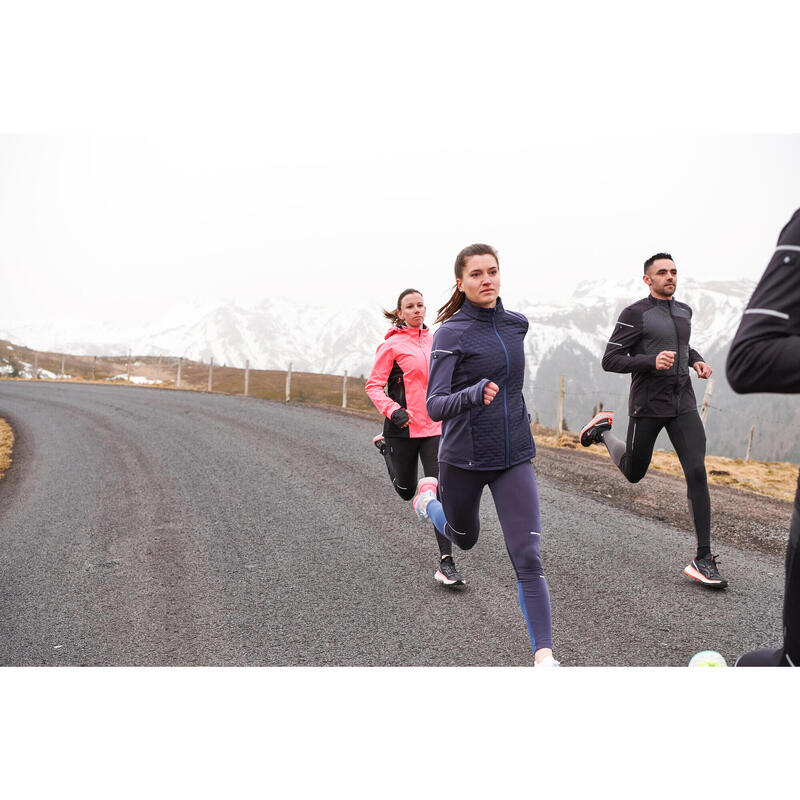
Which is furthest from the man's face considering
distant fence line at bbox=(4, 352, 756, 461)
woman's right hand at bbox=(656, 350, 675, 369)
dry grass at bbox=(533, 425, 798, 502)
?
distant fence line at bbox=(4, 352, 756, 461)

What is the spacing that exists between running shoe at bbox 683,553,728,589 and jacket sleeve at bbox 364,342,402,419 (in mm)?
2173

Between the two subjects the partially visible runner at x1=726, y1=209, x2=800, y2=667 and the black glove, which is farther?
the black glove

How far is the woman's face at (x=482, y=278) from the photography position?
2.38 meters

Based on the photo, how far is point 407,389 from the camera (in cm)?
382

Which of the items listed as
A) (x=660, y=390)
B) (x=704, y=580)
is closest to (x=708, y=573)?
(x=704, y=580)

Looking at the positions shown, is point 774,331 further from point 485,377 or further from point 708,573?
point 708,573

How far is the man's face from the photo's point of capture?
2895 millimetres

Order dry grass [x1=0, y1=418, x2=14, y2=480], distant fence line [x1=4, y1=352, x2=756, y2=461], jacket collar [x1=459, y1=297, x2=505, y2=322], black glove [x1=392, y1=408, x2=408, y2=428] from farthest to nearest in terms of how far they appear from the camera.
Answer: distant fence line [x1=4, y1=352, x2=756, y2=461]
dry grass [x1=0, y1=418, x2=14, y2=480]
black glove [x1=392, y1=408, x2=408, y2=428]
jacket collar [x1=459, y1=297, x2=505, y2=322]

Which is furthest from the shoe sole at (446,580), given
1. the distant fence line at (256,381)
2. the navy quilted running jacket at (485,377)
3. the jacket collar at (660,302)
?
the distant fence line at (256,381)

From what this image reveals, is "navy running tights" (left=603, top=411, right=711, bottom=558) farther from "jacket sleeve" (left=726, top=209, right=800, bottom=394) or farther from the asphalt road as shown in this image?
"jacket sleeve" (left=726, top=209, right=800, bottom=394)

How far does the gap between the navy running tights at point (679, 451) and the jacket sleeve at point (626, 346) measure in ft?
1.35

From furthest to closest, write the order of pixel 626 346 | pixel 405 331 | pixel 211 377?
pixel 211 377 < pixel 405 331 < pixel 626 346

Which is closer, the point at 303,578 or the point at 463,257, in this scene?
the point at 463,257

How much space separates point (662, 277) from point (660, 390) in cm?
64
